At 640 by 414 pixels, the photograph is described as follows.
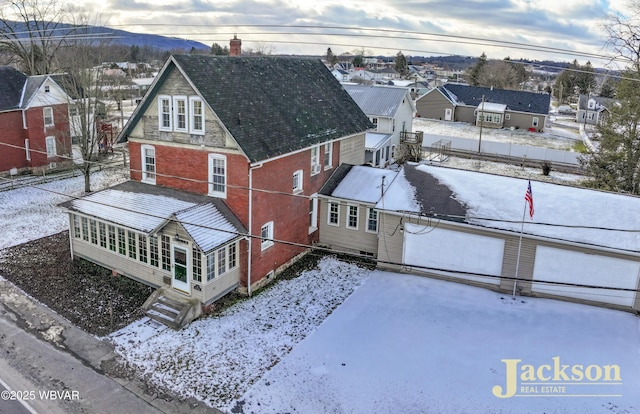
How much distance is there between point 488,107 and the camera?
223 feet

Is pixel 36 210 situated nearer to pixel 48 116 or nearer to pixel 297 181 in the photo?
pixel 48 116

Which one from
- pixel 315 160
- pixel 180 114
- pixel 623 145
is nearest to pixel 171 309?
pixel 180 114

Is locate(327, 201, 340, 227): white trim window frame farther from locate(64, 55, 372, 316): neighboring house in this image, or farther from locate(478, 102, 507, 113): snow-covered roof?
locate(478, 102, 507, 113): snow-covered roof

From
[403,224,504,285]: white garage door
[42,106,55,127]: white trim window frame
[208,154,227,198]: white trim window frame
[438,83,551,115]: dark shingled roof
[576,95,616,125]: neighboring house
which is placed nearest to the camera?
[208,154,227,198]: white trim window frame

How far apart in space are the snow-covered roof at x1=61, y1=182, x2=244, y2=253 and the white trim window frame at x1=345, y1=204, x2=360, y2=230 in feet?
22.6

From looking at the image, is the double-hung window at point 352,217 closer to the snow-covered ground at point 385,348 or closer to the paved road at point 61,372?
the snow-covered ground at point 385,348

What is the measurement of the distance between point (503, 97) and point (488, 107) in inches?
117

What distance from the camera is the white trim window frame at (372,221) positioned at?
2391 centimetres

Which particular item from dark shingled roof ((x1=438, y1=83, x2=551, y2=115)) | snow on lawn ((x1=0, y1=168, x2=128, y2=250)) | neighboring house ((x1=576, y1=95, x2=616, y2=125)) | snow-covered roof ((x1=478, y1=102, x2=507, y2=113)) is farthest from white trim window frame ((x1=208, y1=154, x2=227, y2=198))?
neighboring house ((x1=576, y1=95, x2=616, y2=125))

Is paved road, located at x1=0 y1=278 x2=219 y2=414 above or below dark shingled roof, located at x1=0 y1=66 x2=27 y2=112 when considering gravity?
below

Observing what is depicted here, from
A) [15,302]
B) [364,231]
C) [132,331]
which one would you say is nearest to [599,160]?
[364,231]

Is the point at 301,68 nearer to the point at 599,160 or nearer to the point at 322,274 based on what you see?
the point at 322,274

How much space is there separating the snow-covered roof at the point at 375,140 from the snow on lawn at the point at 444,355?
63.5ft

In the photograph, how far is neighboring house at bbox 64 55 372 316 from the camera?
61.5 ft
